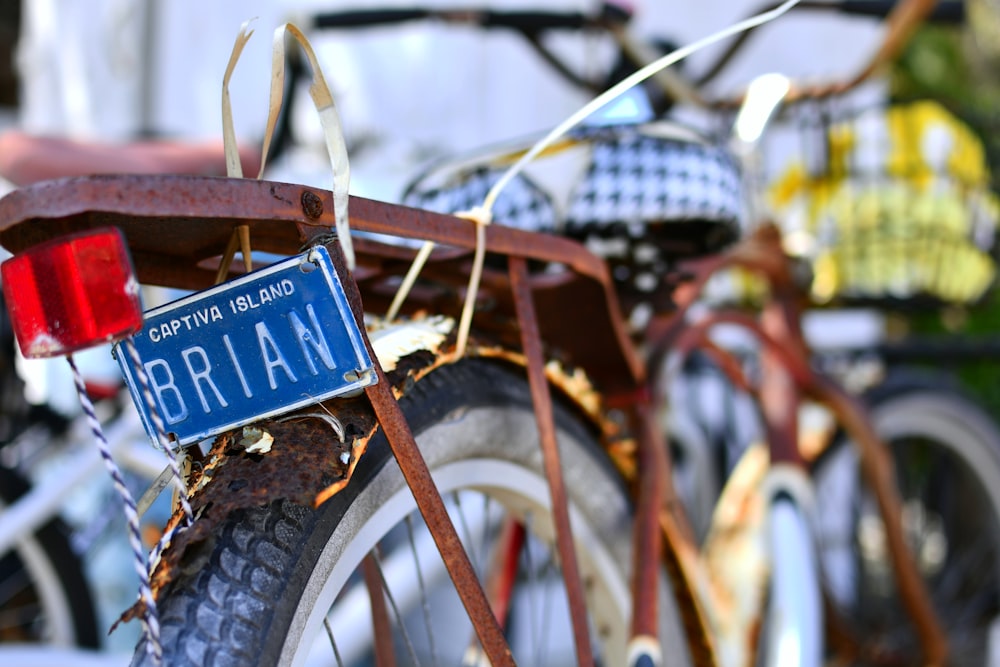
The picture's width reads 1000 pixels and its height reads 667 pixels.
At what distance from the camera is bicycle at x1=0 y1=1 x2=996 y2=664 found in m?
0.51

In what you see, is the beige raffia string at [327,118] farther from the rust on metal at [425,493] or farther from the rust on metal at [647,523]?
the rust on metal at [647,523]

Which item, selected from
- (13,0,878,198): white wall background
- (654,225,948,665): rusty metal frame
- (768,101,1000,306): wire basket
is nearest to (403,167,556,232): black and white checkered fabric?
(654,225,948,665): rusty metal frame

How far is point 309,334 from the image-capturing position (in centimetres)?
55

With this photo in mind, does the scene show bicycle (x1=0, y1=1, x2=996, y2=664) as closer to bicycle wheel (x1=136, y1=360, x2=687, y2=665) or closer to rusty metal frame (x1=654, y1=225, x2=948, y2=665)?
bicycle wheel (x1=136, y1=360, x2=687, y2=665)

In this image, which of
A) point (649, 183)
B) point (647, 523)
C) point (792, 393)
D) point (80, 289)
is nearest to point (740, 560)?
point (792, 393)

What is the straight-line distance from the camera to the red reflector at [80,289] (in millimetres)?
463

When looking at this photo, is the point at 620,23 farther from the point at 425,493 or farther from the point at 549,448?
the point at 425,493

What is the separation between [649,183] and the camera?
3.15ft

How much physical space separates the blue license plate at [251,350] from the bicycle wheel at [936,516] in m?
1.31

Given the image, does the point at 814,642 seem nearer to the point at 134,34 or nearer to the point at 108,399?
the point at 108,399

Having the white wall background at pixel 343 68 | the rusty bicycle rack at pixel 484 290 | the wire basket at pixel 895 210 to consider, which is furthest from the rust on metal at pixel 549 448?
the white wall background at pixel 343 68

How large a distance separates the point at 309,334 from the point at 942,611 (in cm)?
192

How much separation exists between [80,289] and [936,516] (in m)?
2.16

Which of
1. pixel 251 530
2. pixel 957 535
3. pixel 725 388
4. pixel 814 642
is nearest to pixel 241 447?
pixel 251 530
